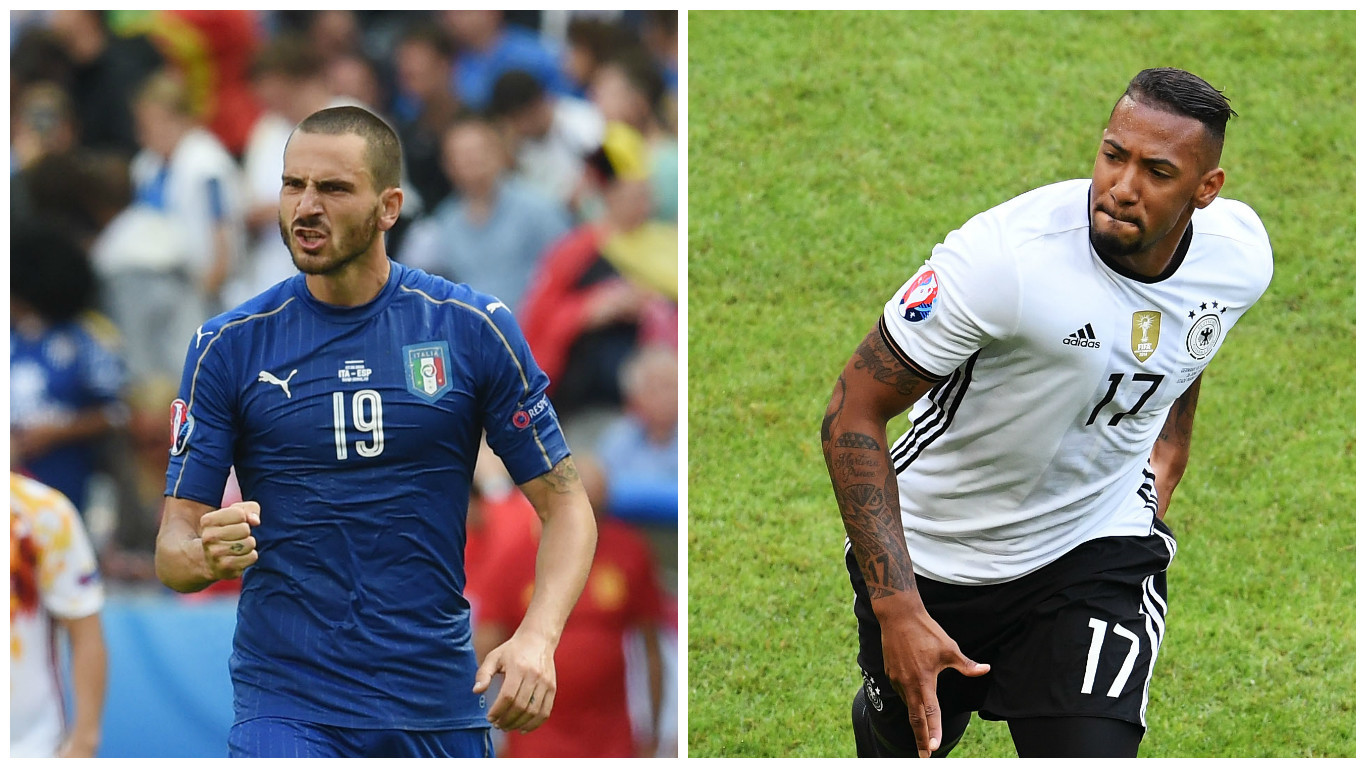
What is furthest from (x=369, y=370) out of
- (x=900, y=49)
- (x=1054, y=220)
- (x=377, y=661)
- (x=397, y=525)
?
(x=900, y=49)

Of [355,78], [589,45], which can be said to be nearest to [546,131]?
[589,45]

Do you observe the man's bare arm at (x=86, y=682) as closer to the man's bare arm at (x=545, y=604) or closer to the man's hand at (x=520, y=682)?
the man's bare arm at (x=545, y=604)

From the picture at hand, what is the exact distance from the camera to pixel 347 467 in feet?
12.0

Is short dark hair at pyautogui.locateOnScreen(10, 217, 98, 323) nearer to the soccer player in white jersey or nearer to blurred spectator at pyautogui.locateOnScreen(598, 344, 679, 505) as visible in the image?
blurred spectator at pyautogui.locateOnScreen(598, 344, 679, 505)

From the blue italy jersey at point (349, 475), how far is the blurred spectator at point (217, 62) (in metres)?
2.21

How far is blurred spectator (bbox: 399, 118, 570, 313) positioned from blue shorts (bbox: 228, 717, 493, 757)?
1912 millimetres

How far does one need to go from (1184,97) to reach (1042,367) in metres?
0.59

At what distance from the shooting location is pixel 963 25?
25.6 ft

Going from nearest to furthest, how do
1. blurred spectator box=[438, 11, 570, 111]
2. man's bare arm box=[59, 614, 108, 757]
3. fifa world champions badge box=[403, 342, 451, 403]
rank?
fifa world champions badge box=[403, 342, 451, 403] → man's bare arm box=[59, 614, 108, 757] → blurred spectator box=[438, 11, 570, 111]

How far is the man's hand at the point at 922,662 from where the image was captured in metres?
3.23

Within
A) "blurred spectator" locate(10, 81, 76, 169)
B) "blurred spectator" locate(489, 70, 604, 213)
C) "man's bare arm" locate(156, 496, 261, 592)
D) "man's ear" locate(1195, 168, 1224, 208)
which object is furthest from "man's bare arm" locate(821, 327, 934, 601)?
"blurred spectator" locate(10, 81, 76, 169)

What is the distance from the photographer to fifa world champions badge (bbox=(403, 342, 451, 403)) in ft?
12.1

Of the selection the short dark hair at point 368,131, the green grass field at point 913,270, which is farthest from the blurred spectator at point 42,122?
the green grass field at point 913,270

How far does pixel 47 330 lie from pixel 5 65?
105 centimetres
